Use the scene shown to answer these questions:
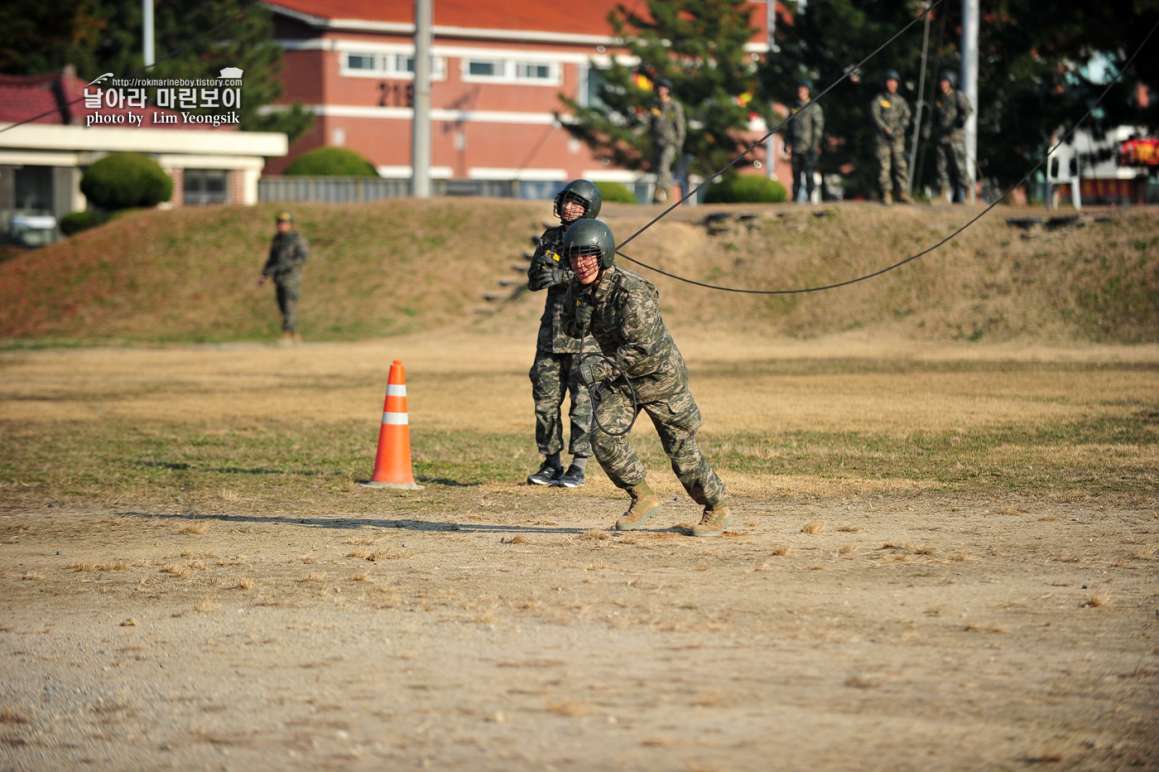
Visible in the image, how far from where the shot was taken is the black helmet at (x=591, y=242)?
9.35m

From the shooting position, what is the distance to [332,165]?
44.6m

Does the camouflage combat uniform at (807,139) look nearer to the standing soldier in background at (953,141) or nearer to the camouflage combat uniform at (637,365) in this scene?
the standing soldier in background at (953,141)

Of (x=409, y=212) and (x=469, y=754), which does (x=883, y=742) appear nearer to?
(x=469, y=754)

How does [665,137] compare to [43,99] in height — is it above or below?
below

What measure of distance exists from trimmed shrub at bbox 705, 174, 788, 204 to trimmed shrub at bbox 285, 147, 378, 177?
9872 mm

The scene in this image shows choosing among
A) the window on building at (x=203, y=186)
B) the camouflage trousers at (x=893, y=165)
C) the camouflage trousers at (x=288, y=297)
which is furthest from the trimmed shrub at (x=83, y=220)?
the camouflage trousers at (x=893, y=165)

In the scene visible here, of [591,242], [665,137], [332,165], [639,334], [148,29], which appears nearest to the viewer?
[591,242]

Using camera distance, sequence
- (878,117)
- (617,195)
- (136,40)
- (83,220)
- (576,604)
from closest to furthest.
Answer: (576,604) → (878,117) → (617,195) → (83,220) → (136,40)

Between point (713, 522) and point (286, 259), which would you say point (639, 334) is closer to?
point (713, 522)

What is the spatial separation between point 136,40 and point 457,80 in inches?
517

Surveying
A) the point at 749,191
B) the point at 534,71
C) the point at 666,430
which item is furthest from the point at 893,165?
the point at 534,71

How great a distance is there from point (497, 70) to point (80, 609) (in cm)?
6178

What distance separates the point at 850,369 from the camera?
78.7ft

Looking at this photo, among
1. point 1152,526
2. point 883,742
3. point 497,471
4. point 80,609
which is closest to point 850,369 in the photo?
point 497,471
